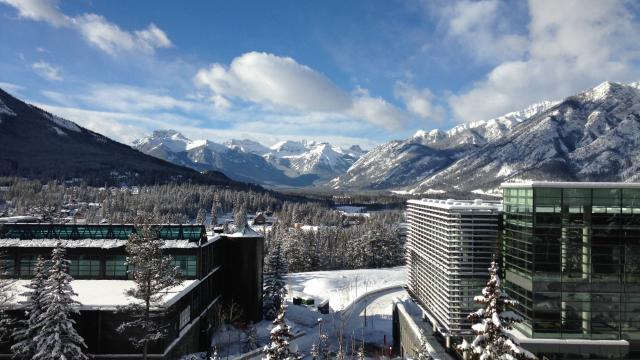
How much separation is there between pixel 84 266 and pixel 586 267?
174 feet

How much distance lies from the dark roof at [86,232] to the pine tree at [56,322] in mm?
22235

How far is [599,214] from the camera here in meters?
39.8

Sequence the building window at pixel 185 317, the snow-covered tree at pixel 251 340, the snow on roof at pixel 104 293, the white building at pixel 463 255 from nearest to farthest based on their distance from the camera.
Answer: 1. the snow on roof at pixel 104 293
2. the building window at pixel 185 317
3. the white building at pixel 463 255
4. the snow-covered tree at pixel 251 340

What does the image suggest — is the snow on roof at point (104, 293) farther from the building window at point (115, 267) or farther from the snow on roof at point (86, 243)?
the snow on roof at point (86, 243)

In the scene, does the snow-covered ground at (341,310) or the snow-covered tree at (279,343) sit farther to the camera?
the snow-covered ground at (341,310)

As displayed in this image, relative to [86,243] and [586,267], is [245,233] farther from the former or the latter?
[586,267]

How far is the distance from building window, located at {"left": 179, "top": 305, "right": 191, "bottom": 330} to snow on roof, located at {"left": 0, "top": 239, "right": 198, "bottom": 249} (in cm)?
799

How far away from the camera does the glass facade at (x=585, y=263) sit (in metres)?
39.7

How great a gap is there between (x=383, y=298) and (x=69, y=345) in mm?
66432

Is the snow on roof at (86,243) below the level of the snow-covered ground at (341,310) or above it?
above

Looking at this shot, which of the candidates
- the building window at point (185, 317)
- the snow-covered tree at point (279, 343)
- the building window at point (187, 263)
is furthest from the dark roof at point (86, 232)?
the snow-covered tree at point (279, 343)

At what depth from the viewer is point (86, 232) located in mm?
57594

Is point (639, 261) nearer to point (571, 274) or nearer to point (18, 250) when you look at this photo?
point (571, 274)

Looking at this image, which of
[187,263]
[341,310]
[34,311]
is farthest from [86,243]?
[341,310]
